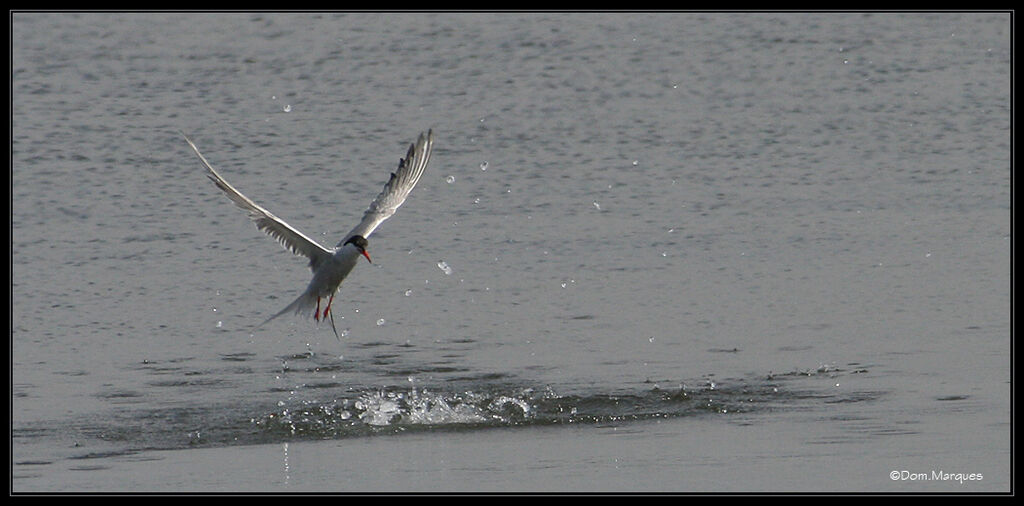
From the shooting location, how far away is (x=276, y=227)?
930 centimetres

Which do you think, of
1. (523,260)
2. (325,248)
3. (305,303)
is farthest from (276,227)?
(523,260)

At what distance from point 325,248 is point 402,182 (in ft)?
3.31

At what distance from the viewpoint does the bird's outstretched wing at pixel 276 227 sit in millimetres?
9000

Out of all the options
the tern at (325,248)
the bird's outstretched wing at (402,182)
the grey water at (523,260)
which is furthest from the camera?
the bird's outstretched wing at (402,182)

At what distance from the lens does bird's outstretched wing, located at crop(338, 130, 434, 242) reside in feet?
33.7

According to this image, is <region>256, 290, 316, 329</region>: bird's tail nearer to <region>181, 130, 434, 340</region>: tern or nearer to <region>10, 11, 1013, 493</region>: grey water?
<region>181, 130, 434, 340</region>: tern

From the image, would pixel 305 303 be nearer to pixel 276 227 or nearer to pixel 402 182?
pixel 276 227

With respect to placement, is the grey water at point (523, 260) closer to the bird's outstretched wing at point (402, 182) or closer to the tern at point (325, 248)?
the tern at point (325, 248)

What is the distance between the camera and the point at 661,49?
19812mm

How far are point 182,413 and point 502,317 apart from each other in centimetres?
267

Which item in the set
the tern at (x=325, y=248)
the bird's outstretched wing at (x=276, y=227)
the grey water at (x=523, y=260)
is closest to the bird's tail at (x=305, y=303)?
the tern at (x=325, y=248)

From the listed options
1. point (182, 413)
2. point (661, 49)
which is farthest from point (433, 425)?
point (661, 49)

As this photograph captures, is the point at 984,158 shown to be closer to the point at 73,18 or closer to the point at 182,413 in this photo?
the point at 182,413

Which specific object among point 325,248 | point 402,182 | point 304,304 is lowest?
point 304,304
